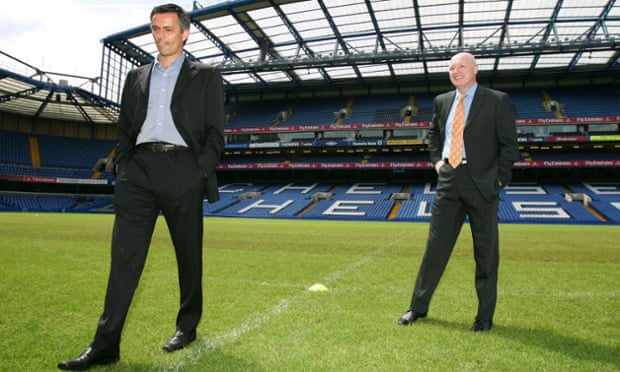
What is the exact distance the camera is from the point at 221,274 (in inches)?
A: 240

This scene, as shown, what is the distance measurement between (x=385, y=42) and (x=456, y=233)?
31485 mm

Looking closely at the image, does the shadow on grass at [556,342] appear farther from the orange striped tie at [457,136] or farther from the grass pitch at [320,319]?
the orange striped tie at [457,136]

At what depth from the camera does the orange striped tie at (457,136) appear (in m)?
3.63

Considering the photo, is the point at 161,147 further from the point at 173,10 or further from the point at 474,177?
the point at 474,177

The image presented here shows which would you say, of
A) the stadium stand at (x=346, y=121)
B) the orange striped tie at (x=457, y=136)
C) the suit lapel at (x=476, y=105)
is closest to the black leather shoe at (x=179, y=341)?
the orange striped tie at (x=457, y=136)

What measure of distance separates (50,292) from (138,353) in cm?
244

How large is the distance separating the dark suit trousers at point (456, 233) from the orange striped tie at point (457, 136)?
0.23ft

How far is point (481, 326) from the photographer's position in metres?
3.41

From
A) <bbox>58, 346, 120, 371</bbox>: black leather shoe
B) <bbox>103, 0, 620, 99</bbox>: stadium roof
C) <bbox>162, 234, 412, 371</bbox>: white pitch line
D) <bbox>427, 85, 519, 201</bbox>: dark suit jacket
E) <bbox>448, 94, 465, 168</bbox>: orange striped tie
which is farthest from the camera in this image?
<bbox>103, 0, 620, 99</bbox>: stadium roof

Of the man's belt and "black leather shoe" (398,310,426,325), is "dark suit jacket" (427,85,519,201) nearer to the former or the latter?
"black leather shoe" (398,310,426,325)

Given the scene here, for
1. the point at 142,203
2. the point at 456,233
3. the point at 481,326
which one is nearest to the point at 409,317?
the point at 481,326

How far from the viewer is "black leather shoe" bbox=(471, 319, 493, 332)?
338 cm

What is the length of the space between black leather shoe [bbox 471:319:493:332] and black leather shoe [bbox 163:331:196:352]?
2061 mm

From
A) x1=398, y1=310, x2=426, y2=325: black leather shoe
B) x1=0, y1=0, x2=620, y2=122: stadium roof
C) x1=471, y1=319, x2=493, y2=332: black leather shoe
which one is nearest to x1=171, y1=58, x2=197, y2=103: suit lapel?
x1=398, y1=310, x2=426, y2=325: black leather shoe
